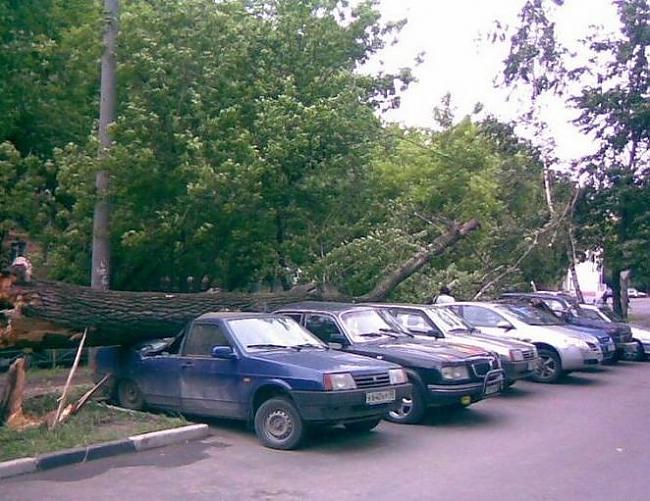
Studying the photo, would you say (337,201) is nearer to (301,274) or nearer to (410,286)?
(301,274)

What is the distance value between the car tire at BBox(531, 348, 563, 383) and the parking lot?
4011 millimetres

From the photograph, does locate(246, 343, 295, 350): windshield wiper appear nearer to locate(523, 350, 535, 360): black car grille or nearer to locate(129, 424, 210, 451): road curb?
locate(129, 424, 210, 451): road curb

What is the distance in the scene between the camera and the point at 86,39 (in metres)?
16.2

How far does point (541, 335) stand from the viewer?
17234mm

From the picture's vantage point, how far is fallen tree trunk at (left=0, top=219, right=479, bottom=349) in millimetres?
10773

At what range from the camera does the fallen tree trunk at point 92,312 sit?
35.3ft

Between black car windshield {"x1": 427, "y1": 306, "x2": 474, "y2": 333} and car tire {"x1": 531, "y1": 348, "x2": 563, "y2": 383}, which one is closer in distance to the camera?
black car windshield {"x1": 427, "y1": 306, "x2": 474, "y2": 333}

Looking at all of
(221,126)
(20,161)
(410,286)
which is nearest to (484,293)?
(410,286)

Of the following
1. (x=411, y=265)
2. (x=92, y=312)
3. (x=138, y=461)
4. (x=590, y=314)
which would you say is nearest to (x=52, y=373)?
(x=92, y=312)

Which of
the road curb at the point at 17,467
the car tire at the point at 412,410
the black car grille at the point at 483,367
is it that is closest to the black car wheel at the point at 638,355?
the black car grille at the point at 483,367

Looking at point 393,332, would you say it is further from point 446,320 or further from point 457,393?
point 446,320

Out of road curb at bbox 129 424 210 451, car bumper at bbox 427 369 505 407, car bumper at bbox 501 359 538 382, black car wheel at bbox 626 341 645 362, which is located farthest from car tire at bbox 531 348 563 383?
road curb at bbox 129 424 210 451

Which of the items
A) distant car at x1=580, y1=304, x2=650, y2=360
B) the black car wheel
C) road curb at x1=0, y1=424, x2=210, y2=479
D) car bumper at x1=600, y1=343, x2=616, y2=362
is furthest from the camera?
distant car at x1=580, y1=304, x2=650, y2=360

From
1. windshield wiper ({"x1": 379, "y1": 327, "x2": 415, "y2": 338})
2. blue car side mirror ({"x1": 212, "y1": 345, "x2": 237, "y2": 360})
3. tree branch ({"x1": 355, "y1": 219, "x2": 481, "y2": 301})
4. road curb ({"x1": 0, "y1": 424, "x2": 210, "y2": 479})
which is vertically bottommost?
road curb ({"x1": 0, "y1": 424, "x2": 210, "y2": 479})
